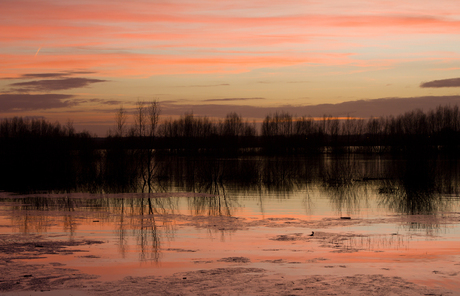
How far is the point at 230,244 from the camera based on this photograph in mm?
10797

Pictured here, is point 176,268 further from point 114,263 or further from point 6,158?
point 6,158

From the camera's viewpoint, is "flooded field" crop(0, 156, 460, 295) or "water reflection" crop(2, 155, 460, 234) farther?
"water reflection" crop(2, 155, 460, 234)

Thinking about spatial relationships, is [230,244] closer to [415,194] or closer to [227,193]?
[227,193]

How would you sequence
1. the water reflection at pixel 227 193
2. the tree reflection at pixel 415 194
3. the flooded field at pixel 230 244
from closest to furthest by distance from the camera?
the flooded field at pixel 230 244
the water reflection at pixel 227 193
the tree reflection at pixel 415 194

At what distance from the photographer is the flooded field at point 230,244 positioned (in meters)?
7.43

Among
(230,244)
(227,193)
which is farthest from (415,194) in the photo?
(230,244)

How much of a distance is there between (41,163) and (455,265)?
3580 centimetres

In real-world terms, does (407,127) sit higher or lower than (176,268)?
higher

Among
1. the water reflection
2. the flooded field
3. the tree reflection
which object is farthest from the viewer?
the tree reflection

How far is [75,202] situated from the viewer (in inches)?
744

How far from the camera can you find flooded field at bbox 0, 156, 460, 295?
7.43 metres

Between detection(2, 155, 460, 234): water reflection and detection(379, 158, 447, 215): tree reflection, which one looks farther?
detection(379, 158, 447, 215): tree reflection

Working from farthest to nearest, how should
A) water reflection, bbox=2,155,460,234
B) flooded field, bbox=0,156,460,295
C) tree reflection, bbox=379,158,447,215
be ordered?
tree reflection, bbox=379,158,447,215 < water reflection, bbox=2,155,460,234 < flooded field, bbox=0,156,460,295

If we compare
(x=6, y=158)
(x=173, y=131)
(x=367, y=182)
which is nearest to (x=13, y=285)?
(x=367, y=182)
